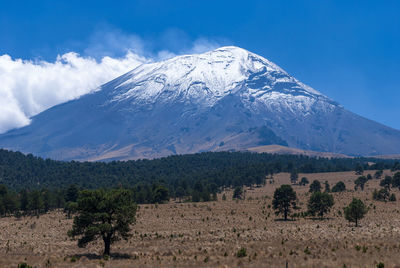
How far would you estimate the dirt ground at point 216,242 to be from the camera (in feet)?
120

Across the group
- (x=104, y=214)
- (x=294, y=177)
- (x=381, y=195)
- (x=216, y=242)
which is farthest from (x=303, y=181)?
(x=104, y=214)

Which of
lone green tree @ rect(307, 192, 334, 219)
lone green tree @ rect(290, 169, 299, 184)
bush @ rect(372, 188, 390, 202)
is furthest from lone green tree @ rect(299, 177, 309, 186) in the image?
lone green tree @ rect(307, 192, 334, 219)

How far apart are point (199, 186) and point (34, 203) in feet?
186

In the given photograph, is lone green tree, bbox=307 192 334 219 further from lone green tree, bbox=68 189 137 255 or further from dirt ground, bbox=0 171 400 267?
lone green tree, bbox=68 189 137 255

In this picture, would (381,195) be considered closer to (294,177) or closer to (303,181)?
(303,181)

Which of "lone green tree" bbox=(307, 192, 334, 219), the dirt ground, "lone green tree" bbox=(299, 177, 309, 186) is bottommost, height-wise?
the dirt ground

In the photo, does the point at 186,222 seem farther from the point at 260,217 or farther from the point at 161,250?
the point at 161,250

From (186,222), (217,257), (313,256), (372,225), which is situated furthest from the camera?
(186,222)

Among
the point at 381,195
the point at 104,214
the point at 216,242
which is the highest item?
the point at 381,195

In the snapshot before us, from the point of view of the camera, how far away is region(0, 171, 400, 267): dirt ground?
36.7m

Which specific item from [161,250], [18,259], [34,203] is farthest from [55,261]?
[34,203]

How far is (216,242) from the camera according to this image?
5162 cm

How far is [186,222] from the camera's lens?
3155 inches

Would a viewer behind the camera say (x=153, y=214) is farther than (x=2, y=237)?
Yes
